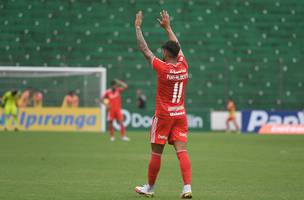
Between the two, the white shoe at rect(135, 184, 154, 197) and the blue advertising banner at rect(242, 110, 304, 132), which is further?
the blue advertising banner at rect(242, 110, 304, 132)

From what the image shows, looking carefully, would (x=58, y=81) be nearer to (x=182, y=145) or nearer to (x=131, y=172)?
(x=131, y=172)

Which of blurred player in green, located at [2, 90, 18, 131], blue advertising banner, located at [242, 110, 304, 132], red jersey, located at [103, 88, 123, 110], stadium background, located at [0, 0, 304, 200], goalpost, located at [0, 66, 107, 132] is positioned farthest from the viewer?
stadium background, located at [0, 0, 304, 200]

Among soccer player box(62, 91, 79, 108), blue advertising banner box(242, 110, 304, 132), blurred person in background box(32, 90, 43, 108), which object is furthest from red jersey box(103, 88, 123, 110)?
blue advertising banner box(242, 110, 304, 132)

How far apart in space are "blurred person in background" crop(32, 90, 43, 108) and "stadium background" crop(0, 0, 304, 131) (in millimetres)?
3271

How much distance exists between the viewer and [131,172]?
53.6ft

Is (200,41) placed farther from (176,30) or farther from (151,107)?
(151,107)

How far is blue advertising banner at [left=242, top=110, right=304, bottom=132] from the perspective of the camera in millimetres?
41156

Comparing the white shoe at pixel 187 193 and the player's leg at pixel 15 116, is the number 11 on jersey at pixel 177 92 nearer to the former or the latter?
the white shoe at pixel 187 193

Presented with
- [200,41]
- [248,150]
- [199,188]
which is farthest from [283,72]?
[199,188]

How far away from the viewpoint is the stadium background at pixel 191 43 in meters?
43.6

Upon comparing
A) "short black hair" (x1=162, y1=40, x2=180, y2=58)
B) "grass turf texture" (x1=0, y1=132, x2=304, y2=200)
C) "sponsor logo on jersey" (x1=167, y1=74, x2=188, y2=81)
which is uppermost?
"short black hair" (x1=162, y1=40, x2=180, y2=58)

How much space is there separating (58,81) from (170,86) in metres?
30.2

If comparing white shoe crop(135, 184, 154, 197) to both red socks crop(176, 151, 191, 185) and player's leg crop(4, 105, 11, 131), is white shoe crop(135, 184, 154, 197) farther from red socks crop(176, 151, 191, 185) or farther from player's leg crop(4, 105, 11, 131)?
player's leg crop(4, 105, 11, 131)

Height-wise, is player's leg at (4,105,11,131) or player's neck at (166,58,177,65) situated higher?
player's neck at (166,58,177,65)
